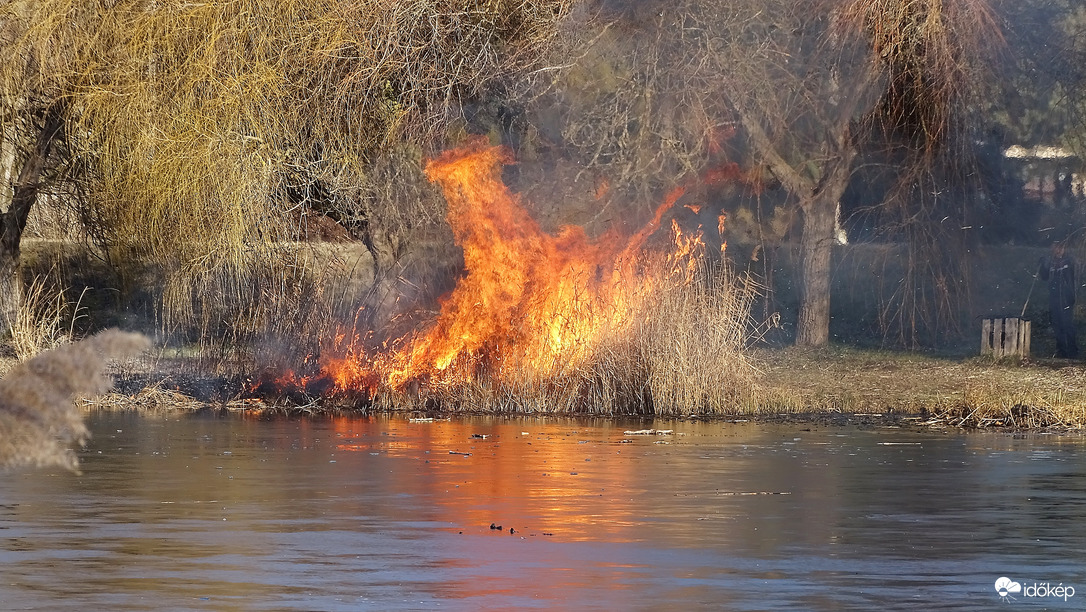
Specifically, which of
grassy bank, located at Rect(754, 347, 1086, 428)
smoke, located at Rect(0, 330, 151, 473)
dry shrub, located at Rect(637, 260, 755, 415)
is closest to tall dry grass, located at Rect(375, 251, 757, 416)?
dry shrub, located at Rect(637, 260, 755, 415)

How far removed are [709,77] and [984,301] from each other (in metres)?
16.5

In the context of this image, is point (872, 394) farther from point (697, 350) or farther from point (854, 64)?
point (854, 64)

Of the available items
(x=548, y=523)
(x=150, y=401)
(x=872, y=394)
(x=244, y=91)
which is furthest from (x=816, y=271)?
(x=548, y=523)

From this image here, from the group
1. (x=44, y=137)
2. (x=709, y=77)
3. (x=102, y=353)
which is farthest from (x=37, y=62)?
(x=102, y=353)

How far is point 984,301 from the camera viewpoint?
43.2 metres

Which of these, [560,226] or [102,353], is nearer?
[102,353]

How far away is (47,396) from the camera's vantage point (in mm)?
7730

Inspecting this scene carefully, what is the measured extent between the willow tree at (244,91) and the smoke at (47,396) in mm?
18073

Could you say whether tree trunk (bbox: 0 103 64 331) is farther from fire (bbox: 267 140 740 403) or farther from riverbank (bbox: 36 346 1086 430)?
fire (bbox: 267 140 740 403)

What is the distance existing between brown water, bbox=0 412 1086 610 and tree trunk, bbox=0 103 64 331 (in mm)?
9606

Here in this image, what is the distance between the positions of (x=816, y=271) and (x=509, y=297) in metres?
11.3

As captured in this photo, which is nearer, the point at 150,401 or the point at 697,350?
the point at 697,350

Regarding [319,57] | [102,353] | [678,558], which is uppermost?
[319,57]

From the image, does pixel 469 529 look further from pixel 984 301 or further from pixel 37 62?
pixel 984 301
